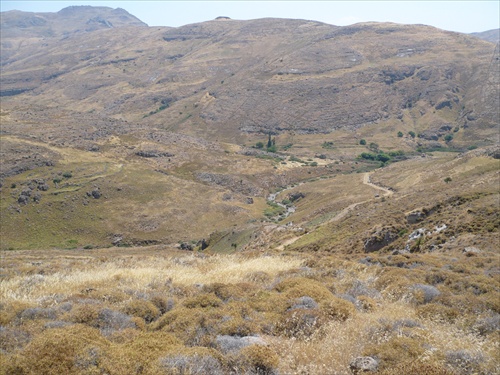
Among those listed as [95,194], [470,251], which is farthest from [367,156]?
[470,251]

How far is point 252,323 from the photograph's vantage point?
28.8 ft

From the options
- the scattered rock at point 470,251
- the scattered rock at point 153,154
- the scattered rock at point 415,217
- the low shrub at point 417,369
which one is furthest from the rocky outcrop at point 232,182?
the low shrub at point 417,369

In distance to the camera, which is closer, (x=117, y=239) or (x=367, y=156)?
(x=117, y=239)

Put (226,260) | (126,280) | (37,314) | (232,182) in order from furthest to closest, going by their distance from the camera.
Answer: (232,182) → (226,260) → (126,280) → (37,314)

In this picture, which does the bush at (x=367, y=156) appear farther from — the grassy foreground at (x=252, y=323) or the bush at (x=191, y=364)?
the bush at (x=191, y=364)

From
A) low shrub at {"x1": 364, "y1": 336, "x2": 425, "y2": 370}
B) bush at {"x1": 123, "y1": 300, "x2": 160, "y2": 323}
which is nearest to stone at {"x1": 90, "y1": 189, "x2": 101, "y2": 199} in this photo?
bush at {"x1": 123, "y1": 300, "x2": 160, "y2": 323}

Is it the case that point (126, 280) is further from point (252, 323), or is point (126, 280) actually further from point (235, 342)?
point (235, 342)

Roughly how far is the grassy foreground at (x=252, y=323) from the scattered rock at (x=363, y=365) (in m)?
0.16

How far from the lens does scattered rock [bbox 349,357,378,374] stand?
703 centimetres

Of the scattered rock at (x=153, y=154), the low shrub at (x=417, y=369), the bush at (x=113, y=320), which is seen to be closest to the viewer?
the low shrub at (x=417, y=369)

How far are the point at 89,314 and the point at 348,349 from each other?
21.5 feet

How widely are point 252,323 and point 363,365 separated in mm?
2802

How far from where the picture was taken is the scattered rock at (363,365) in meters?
7.03

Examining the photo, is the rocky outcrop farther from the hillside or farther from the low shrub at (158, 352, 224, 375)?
the low shrub at (158, 352, 224, 375)
